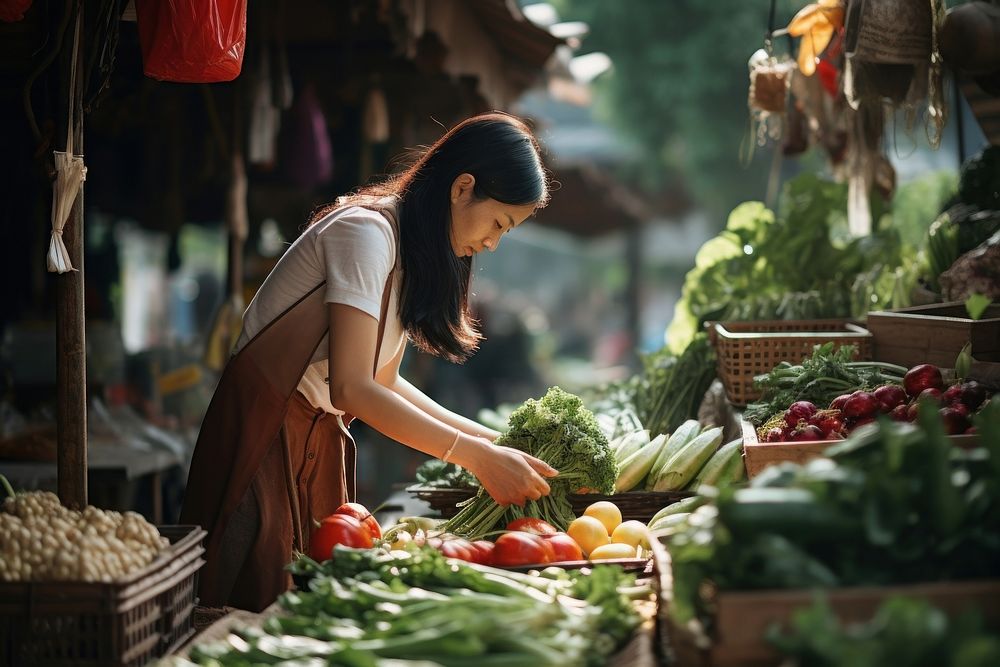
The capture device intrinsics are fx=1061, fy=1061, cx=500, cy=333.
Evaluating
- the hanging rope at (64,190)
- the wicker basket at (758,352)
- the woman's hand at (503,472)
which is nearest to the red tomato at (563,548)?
the woman's hand at (503,472)

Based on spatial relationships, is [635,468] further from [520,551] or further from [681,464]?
[520,551]

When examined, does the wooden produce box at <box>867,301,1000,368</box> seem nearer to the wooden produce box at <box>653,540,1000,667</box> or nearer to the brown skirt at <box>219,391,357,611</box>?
the wooden produce box at <box>653,540,1000,667</box>

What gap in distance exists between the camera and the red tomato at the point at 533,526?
134 inches

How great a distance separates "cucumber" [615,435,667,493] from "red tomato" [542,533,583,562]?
114cm

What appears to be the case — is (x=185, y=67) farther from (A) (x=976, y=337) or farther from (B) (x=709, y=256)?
(B) (x=709, y=256)

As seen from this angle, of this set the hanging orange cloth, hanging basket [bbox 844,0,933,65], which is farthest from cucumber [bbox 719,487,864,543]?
the hanging orange cloth

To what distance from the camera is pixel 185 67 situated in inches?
149

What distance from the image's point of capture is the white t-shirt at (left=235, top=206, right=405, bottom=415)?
10.6ft

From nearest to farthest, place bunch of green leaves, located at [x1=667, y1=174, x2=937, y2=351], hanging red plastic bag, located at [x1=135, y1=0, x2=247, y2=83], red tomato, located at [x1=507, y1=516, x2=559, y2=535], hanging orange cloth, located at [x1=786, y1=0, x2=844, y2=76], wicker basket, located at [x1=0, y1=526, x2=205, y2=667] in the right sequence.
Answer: wicker basket, located at [x1=0, y1=526, x2=205, y2=667], red tomato, located at [x1=507, y1=516, x2=559, y2=535], hanging red plastic bag, located at [x1=135, y1=0, x2=247, y2=83], hanging orange cloth, located at [x1=786, y1=0, x2=844, y2=76], bunch of green leaves, located at [x1=667, y1=174, x2=937, y2=351]

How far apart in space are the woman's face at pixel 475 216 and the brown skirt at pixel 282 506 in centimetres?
76

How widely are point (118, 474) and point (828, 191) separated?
4976mm

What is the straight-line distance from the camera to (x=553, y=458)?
381 centimetres

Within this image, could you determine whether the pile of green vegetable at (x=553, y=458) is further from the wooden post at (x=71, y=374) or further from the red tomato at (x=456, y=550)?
the wooden post at (x=71, y=374)

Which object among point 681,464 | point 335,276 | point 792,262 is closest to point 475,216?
point 335,276
